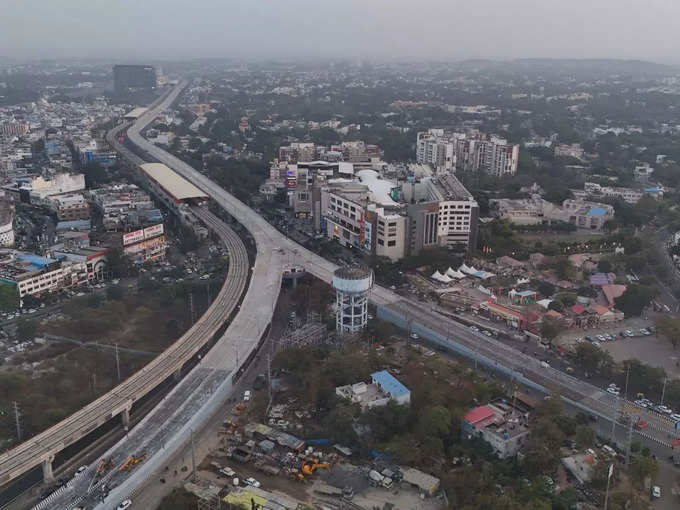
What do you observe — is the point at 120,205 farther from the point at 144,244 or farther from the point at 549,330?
the point at 549,330

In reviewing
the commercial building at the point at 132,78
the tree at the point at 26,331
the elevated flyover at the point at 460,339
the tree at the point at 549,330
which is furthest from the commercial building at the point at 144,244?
the commercial building at the point at 132,78

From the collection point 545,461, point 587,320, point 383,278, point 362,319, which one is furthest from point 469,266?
point 545,461

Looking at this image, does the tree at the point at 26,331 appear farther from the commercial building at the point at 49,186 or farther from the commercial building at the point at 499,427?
the commercial building at the point at 49,186

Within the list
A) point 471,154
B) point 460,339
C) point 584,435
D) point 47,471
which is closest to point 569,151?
point 471,154

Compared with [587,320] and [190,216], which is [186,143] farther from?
Answer: [587,320]

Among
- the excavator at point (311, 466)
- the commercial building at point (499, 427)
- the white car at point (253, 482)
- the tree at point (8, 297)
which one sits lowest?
the white car at point (253, 482)
